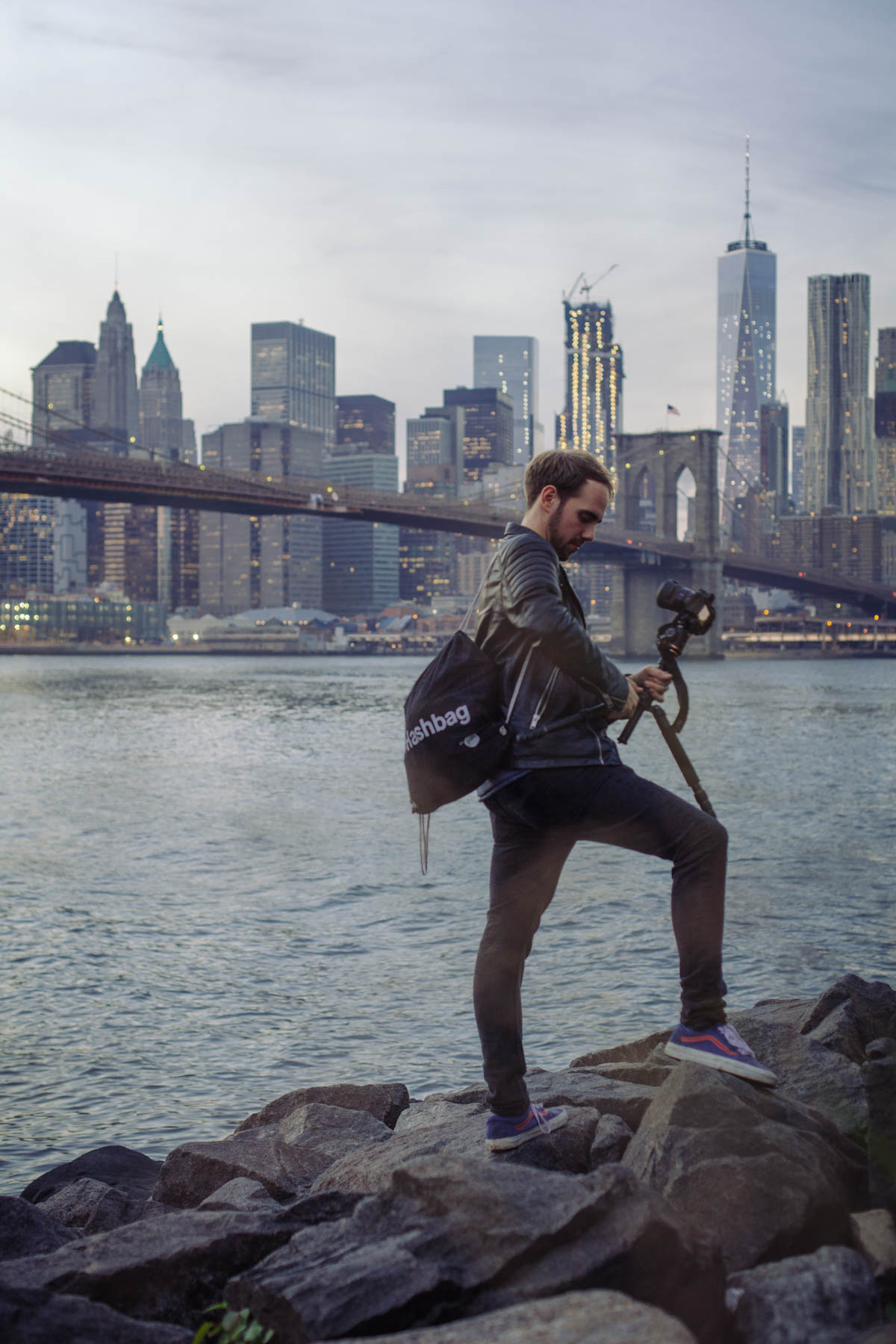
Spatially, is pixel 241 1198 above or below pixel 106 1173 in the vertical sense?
Result: above

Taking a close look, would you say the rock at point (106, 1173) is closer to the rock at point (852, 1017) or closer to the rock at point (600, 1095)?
the rock at point (600, 1095)

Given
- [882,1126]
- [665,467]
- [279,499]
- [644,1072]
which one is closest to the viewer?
[882,1126]

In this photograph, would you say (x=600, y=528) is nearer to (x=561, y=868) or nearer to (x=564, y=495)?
(x=564, y=495)

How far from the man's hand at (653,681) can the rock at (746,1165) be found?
76cm

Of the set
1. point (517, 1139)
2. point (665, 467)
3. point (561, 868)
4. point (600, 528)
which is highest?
point (665, 467)

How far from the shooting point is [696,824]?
2523 millimetres

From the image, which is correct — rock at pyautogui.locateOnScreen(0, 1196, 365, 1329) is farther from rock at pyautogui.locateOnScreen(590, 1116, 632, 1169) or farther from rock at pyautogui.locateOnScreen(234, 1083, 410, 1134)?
rock at pyautogui.locateOnScreen(234, 1083, 410, 1134)

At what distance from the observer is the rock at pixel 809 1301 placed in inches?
70.5

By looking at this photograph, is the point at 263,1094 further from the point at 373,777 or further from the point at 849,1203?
the point at 373,777

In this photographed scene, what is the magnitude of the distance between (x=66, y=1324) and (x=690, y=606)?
178 cm

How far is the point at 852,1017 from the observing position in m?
3.51

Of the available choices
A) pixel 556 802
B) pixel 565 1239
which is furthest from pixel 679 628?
pixel 565 1239

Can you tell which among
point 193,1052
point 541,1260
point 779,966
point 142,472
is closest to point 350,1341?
point 541,1260

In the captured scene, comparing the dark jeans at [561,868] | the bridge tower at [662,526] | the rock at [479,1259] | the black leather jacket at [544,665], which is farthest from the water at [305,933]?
the bridge tower at [662,526]
